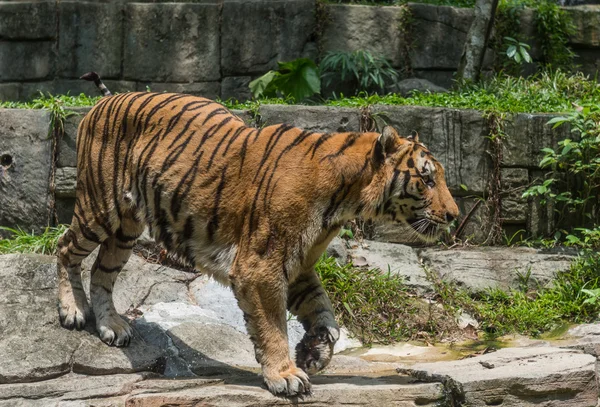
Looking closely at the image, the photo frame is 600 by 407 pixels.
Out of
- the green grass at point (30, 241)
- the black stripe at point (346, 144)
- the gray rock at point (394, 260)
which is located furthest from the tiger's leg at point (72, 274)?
the gray rock at point (394, 260)

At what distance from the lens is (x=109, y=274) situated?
6027 mm

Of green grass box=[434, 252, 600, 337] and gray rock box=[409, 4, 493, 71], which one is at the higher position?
gray rock box=[409, 4, 493, 71]

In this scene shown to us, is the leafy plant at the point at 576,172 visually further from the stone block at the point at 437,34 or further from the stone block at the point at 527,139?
the stone block at the point at 437,34

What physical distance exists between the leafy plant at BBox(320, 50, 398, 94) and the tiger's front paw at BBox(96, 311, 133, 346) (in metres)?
4.59

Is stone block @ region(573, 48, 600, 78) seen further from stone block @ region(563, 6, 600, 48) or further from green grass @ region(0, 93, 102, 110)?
green grass @ region(0, 93, 102, 110)

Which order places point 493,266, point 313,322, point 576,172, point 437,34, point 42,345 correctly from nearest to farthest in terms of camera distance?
point 313,322 → point 42,345 → point 493,266 → point 576,172 → point 437,34

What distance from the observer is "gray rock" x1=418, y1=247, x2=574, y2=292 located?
7.35 meters

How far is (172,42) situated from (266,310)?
5.74m

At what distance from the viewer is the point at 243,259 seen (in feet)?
16.3

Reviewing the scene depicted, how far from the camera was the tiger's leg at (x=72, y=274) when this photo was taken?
231 inches

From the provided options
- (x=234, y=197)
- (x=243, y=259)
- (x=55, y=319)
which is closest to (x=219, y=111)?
(x=234, y=197)

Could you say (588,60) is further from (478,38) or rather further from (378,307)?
(378,307)

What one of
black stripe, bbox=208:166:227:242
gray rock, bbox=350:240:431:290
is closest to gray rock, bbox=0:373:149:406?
black stripe, bbox=208:166:227:242

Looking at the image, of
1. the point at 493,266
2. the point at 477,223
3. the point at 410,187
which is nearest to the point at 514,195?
the point at 477,223
